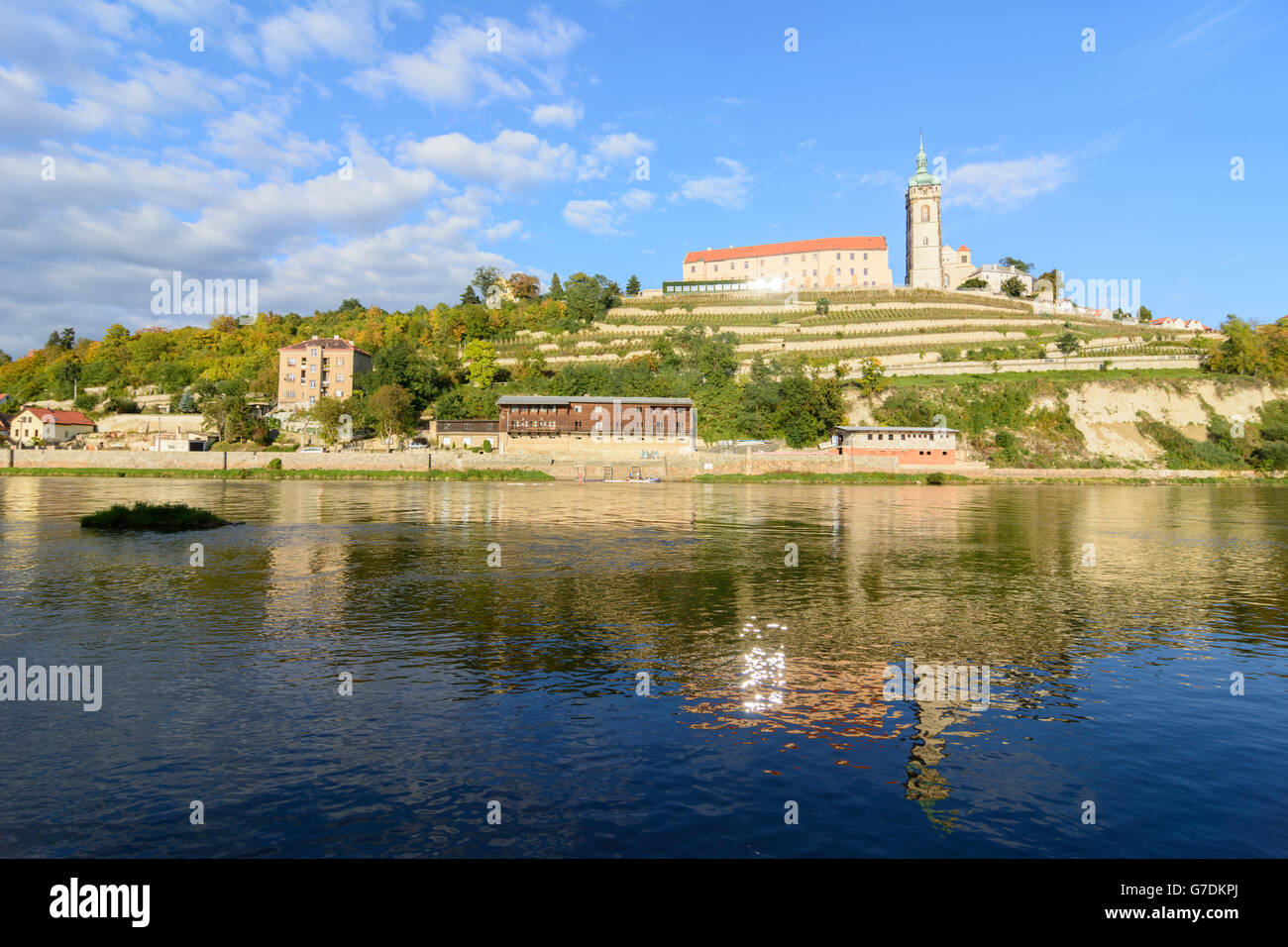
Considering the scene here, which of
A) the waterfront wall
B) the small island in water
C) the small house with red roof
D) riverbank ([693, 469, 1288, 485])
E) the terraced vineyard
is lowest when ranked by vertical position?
the small island in water

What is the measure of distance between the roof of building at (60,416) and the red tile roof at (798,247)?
4552 inches

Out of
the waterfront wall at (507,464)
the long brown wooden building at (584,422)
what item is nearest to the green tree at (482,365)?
the long brown wooden building at (584,422)

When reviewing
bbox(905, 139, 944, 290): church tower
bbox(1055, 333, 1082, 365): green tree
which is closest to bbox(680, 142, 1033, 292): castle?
bbox(905, 139, 944, 290): church tower

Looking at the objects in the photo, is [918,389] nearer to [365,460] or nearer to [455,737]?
[365,460]

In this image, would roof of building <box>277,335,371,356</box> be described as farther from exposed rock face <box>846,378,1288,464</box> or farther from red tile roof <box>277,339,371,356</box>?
exposed rock face <box>846,378,1288,464</box>

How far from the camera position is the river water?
698 centimetres

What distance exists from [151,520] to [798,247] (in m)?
142

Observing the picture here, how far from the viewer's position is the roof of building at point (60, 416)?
96188 millimetres

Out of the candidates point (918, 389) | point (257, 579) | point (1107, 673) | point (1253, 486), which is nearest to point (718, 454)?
point (918, 389)

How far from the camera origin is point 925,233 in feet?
509

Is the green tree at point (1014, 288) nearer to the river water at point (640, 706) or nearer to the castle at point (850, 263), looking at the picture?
the castle at point (850, 263)

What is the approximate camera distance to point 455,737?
9.06 m

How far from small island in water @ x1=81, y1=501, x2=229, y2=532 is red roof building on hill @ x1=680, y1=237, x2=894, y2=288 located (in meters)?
130
